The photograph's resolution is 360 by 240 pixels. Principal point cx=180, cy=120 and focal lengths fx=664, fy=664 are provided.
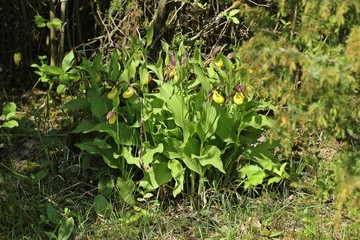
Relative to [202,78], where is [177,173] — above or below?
below

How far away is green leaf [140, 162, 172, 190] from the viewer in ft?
11.2

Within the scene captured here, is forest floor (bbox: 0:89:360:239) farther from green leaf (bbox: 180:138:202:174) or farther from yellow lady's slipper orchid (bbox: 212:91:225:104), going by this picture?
yellow lady's slipper orchid (bbox: 212:91:225:104)

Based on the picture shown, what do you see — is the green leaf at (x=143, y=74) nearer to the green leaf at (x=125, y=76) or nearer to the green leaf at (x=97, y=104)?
the green leaf at (x=125, y=76)

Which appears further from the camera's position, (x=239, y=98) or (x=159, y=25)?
(x=159, y=25)

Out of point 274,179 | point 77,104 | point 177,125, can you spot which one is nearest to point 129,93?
point 177,125

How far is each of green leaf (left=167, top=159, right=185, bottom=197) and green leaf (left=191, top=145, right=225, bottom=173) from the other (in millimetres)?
105

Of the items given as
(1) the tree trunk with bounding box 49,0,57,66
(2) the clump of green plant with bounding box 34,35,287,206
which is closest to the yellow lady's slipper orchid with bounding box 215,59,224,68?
(2) the clump of green plant with bounding box 34,35,287,206

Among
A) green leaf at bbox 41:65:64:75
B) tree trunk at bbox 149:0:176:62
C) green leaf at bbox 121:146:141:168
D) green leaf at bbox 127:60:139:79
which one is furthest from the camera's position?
tree trunk at bbox 149:0:176:62

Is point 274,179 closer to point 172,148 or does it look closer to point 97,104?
point 172,148

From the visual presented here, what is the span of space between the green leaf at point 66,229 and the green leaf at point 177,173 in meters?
0.55

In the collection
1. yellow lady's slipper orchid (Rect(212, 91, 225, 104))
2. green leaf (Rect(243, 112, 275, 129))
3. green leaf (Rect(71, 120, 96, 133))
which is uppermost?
yellow lady's slipper orchid (Rect(212, 91, 225, 104))

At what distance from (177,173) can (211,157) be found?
192 millimetres

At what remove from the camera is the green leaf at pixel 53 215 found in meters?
3.33

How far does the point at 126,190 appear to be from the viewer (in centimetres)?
347
